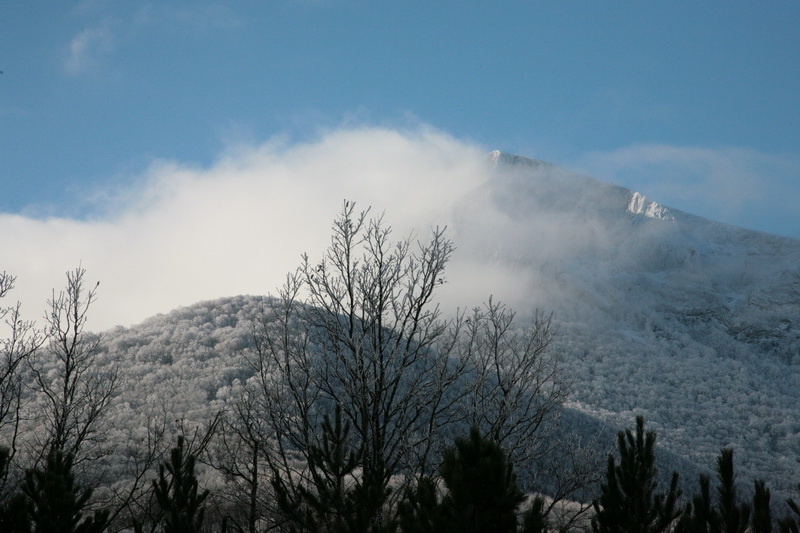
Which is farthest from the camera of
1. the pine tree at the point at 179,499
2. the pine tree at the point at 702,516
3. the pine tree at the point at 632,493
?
the pine tree at the point at 632,493

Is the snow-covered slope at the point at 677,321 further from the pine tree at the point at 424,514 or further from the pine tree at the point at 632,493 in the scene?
the pine tree at the point at 424,514

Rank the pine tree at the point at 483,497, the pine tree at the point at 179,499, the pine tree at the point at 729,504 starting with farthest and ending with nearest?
1. the pine tree at the point at 729,504
2. the pine tree at the point at 179,499
3. the pine tree at the point at 483,497

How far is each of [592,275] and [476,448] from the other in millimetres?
177384

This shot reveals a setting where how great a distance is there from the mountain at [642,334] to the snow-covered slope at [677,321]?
392mm

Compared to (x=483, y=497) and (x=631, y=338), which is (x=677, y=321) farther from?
(x=483, y=497)

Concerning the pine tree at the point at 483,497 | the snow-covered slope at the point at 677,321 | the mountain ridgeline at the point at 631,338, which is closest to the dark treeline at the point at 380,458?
the pine tree at the point at 483,497

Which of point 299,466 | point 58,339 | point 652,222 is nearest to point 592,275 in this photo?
point 652,222

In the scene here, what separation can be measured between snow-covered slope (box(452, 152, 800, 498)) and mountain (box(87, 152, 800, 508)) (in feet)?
1.29

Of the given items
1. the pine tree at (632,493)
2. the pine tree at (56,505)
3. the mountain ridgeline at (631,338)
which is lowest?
the pine tree at (56,505)

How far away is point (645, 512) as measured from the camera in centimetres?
829

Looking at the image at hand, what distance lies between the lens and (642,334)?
5723 inches

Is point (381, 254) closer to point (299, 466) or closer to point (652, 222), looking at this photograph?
point (299, 466)

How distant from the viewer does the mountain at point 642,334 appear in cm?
6431

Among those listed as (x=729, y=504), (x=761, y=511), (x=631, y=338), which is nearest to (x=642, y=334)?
(x=631, y=338)
